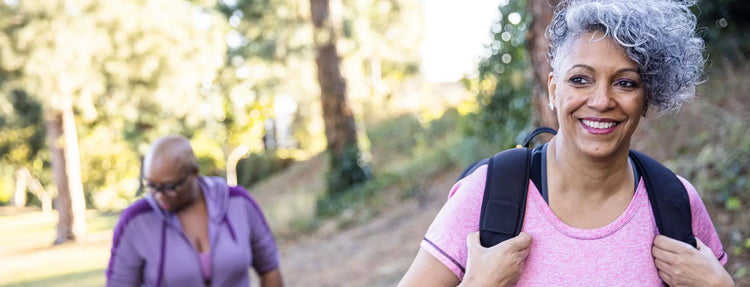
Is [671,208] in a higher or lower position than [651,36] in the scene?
lower

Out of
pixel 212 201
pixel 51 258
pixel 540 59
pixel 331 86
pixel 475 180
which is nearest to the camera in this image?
pixel 475 180

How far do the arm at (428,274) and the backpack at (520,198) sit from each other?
0.47 feet

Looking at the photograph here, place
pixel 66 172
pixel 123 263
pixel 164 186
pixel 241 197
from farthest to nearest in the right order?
1. pixel 66 172
2. pixel 241 197
3. pixel 164 186
4. pixel 123 263

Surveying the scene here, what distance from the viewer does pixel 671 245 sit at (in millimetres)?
1864

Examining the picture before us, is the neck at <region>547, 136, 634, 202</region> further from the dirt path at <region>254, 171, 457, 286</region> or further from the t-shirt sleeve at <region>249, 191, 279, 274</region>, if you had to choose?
the dirt path at <region>254, 171, 457, 286</region>

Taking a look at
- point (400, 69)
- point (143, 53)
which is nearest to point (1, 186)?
point (400, 69)

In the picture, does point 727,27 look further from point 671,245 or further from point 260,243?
point 671,245

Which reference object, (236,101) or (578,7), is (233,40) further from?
(578,7)

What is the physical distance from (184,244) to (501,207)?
2.37m

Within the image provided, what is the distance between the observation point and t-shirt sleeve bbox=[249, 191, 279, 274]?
4003mm

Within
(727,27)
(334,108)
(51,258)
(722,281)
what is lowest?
(51,258)

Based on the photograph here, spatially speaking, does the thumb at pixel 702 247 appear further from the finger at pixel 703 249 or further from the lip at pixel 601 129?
the lip at pixel 601 129

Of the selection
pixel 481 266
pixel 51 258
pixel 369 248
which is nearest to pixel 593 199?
pixel 481 266

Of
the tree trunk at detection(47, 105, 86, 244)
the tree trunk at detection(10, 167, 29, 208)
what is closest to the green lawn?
the tree trunk at detection(47, 105, 86, 244)
